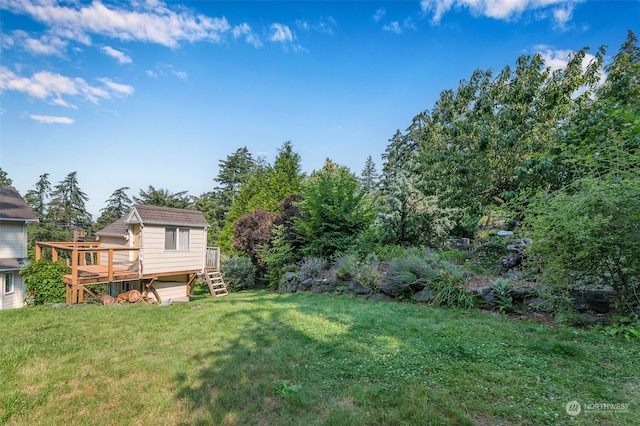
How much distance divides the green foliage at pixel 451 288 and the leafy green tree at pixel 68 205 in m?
30.1

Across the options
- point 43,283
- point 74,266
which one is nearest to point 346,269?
point 74,266

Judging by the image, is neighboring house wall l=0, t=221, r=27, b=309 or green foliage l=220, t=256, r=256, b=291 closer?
neighboring house wall l=0, t=221, r=27, b=309

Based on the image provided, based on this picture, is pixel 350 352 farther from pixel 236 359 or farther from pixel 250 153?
pixel 250 153

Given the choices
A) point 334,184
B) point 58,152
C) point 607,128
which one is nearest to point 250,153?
point 58,152

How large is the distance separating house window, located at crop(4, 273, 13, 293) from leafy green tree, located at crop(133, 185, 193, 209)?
1243 cm

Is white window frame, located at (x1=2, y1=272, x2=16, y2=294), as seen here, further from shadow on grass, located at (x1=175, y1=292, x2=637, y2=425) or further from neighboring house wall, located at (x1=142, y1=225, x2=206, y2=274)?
shadow on grass, located at (x1=175, y1=292, x2=637, y2=425)

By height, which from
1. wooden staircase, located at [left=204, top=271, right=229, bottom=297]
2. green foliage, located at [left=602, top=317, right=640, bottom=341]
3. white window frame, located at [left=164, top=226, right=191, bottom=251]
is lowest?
wooden staircase, located at [left=204, top=271, right=229, bottom=297]

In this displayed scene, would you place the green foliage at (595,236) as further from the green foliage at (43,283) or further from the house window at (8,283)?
the house window at (8,283)

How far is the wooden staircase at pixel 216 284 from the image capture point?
38.3 ft

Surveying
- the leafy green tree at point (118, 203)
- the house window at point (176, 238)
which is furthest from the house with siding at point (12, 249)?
the leafy green tree at point (118, 203)

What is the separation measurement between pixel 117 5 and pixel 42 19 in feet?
6.32

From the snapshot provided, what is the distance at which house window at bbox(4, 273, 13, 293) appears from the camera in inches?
388

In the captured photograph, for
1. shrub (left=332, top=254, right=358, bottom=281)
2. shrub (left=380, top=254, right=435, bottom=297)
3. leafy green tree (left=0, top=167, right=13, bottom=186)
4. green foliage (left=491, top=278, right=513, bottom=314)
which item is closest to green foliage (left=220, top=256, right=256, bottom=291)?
shrub (left=332, top=254, right=358, bottom=281)

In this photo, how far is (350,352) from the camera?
3.23 meters
